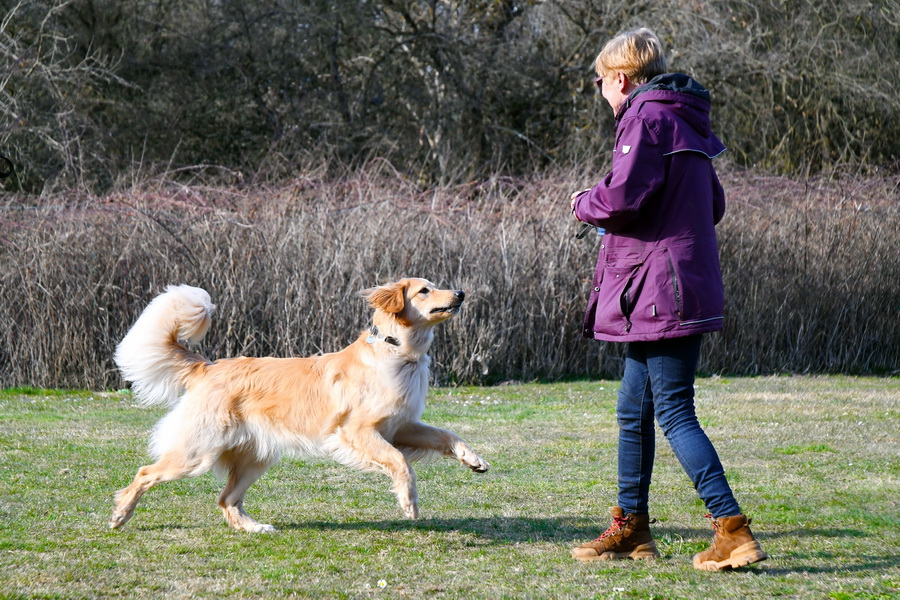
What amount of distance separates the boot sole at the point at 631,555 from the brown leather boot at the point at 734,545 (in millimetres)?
348

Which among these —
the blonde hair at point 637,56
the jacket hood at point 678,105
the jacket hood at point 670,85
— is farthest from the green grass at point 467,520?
the blonde hair at point 637,56

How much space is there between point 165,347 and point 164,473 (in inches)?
25.8

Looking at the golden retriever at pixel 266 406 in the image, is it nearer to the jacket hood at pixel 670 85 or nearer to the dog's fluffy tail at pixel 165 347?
the dog's fluffy tail at pixel 165 347

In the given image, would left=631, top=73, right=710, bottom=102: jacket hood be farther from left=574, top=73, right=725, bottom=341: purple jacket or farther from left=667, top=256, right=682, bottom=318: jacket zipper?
left=667, top=256, right=682, bottom=318: jacket zipper

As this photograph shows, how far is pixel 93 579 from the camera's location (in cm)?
→ 373

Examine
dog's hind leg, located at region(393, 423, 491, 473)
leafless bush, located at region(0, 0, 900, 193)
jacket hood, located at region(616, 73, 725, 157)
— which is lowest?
dog's hind leg, located at region(393, 423, 491, 473)

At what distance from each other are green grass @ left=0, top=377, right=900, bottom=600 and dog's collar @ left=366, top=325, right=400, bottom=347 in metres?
0.94

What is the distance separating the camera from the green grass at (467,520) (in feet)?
12.1

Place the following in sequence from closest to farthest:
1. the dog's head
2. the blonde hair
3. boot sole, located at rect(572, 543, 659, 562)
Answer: the blonde hair → boot sole, located at rect(572, 543, 659, 562) → the dog's head

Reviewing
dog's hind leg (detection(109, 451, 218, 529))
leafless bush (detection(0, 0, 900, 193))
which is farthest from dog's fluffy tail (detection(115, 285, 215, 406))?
leafless bush (detection(0, 0, 900, 193))

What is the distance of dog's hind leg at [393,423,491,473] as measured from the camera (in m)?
4.59

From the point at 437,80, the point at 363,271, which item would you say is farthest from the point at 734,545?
the point at 437,80

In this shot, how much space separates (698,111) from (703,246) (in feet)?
1.84

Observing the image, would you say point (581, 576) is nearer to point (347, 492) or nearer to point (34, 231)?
point (347, 492)
